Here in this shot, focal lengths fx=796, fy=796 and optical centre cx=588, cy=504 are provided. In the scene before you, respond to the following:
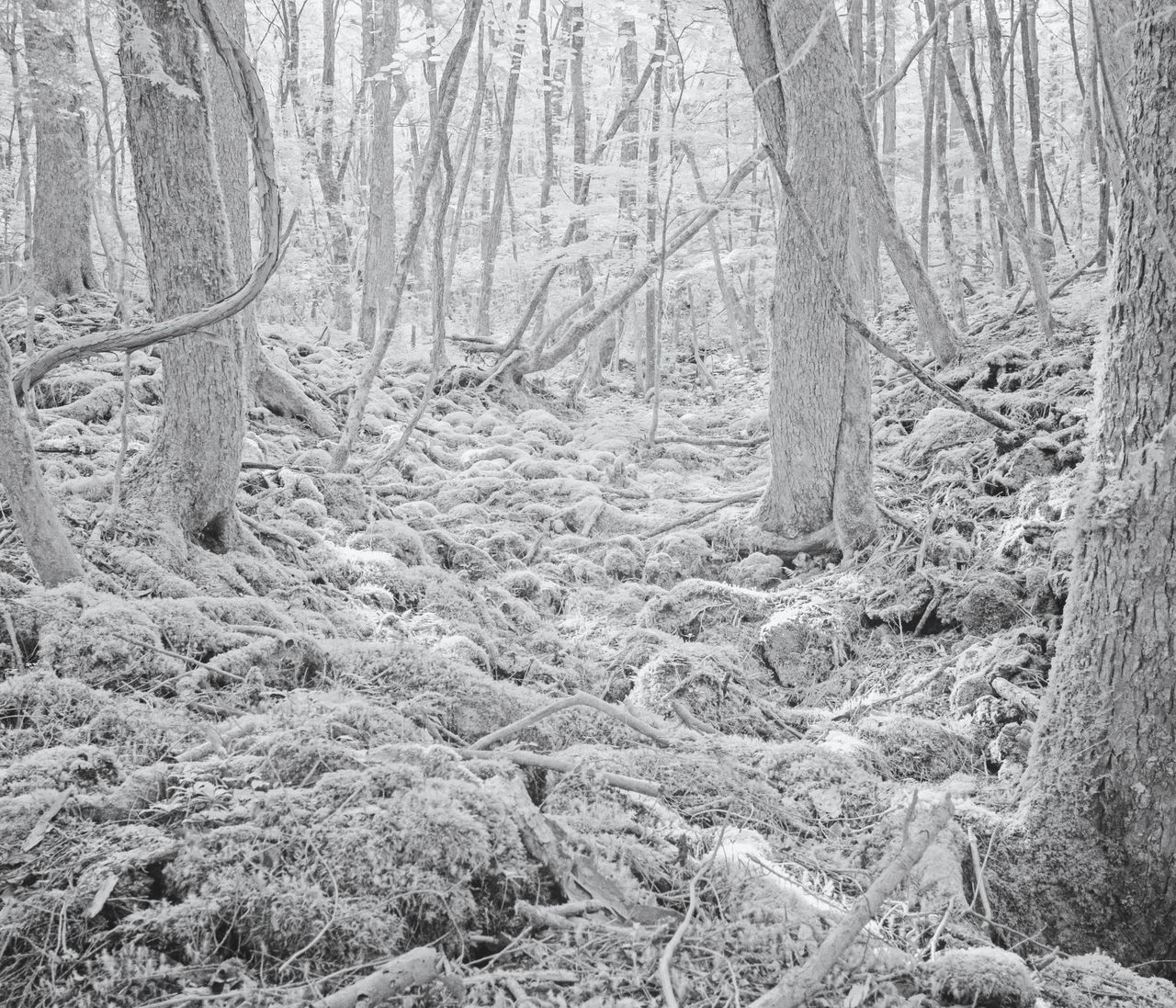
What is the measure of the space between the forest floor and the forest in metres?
0.01

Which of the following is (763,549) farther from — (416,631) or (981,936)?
(981,936)

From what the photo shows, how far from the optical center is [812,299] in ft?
16.4

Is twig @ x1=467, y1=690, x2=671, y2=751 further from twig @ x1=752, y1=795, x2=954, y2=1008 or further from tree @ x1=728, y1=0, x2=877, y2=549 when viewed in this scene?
tree @ x1=728, y1=0, x2=877, y2=549

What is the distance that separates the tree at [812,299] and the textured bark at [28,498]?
3.99 meters

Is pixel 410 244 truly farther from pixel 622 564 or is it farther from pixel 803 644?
pixel 803 644

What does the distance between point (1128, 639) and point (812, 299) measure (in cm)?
325

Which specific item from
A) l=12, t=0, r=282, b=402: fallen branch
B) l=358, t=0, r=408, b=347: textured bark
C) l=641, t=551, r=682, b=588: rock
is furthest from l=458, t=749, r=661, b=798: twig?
l=358, t=0, r=408, b=347: textured bark

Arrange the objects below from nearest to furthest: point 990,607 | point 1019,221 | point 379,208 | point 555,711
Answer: point 555,711 < point 990,607 < point 1019,221 < point 379,208

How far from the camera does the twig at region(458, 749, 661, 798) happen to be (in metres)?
2.21

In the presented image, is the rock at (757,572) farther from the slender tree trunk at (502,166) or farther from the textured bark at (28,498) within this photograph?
the slender tree trunk at (502,166)

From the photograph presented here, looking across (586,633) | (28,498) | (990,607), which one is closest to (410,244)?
(586,633)

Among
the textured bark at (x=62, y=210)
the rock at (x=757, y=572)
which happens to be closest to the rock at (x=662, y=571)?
the rock at (x=757, y=572)

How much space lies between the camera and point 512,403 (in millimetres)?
9828

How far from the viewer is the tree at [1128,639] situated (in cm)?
207
